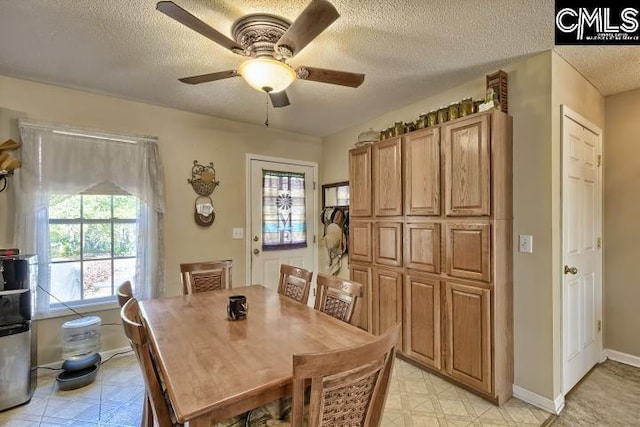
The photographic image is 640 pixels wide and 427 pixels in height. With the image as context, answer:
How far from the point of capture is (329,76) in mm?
1828

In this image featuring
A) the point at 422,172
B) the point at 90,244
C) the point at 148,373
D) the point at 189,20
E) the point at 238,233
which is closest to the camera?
the point at 148,373

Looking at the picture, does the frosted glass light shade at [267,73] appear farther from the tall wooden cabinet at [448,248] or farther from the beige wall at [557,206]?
the beige wall at [557,206]

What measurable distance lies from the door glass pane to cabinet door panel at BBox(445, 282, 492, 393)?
2.18 meters

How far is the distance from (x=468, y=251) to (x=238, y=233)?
2.47 m

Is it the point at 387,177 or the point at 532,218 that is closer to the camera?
the point at 532,218

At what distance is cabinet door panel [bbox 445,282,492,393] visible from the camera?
83.7 inches

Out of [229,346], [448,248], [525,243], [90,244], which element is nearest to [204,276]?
[90,244]

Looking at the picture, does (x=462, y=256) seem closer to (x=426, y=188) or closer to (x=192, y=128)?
(x=426, y=188)

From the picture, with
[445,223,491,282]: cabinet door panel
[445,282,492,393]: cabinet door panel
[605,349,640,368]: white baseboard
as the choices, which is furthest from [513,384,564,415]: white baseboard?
[605,349,640,368]: white baseboard

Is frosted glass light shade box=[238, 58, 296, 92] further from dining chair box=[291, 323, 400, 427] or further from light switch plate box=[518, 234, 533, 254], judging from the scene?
light switch plate box=[518, 234, 533, 254]

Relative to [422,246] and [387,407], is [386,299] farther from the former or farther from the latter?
[387,407]

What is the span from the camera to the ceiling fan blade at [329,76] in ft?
5.79

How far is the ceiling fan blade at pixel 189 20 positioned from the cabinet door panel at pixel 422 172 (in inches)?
62.6

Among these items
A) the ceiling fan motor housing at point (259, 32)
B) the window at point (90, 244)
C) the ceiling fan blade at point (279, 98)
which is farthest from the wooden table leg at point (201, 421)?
the window at point (90, 244)
